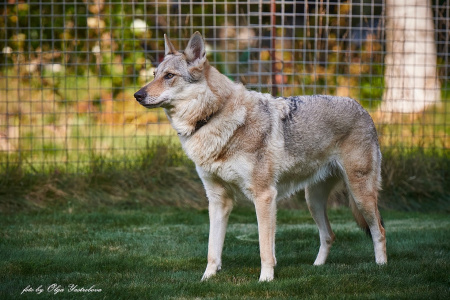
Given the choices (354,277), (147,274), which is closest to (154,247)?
(147,274)

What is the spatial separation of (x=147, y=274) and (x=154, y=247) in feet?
3.23

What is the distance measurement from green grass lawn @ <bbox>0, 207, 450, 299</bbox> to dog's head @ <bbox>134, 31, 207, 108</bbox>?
4.11 feet

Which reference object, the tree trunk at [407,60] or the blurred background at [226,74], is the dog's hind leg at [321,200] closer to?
the blurred background at [226,74]

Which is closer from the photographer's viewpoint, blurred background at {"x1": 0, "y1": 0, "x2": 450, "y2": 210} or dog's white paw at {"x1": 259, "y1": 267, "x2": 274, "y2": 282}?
dog's white paw at {"x1": 259, "y1": 267, "x2": 274, "y2": 282}

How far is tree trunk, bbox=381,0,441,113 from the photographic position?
7.75 m

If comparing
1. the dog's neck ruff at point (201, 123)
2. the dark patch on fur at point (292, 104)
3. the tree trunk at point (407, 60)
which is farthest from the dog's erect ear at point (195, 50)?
the tree trunk at point (407, 60)

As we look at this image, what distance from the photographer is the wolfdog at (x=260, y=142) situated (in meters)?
4.21

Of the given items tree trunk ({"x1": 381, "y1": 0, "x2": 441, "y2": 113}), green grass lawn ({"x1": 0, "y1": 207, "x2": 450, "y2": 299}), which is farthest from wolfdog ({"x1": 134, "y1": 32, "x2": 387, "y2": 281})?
tree trunk ({"x1": 381, "y1": 0, "x2": 441, "y2": 113})

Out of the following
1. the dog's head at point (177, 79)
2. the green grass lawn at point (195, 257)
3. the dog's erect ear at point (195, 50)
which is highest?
the dog's erect ear at point (195, 50)

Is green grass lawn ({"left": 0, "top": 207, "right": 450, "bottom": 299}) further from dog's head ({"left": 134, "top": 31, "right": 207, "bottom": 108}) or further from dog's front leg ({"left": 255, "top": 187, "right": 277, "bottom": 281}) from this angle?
dog's head ({"left": 134, "top": 31, "right": 207, "bottom": 108})

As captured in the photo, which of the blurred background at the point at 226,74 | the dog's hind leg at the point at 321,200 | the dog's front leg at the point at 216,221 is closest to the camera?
the dog's front leg at the point at 216,221

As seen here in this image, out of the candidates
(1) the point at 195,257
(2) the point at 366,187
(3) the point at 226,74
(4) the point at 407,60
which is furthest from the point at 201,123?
(4) the point at 407,60

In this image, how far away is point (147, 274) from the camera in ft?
14.1

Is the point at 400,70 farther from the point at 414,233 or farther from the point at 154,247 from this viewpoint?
the point at 154,247
